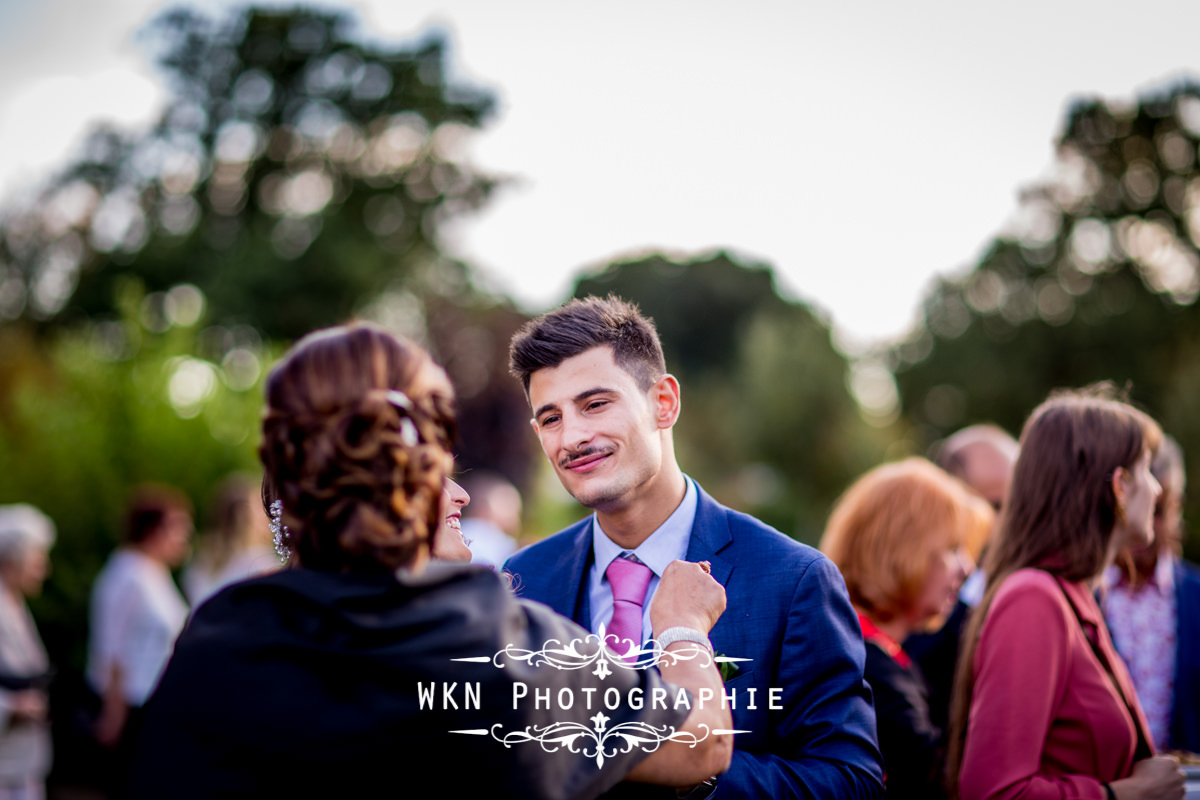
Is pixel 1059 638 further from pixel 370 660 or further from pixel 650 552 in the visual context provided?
pixel 370 660

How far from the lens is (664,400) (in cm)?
279

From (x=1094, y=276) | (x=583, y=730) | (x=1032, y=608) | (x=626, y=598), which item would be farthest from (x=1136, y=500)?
(x=1094, y=276)

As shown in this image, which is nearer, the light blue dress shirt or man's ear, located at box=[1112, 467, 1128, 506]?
the light blue dress shirt

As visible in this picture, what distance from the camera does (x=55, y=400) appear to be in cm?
1138

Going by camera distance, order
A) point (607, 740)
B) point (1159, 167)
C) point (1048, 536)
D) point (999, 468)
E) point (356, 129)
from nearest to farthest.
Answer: point (607, 740)
point (1048, 536)
point (999, 468)
point (1159, 167)
point (356, 129)

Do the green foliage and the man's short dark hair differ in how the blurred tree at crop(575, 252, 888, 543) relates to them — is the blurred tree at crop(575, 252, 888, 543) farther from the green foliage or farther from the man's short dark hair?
the man's short dark hair

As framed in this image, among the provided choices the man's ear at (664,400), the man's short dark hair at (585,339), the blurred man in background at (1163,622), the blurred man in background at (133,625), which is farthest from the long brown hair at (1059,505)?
the blurred man in background at (133,625)

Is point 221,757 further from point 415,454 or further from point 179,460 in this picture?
point 179,460

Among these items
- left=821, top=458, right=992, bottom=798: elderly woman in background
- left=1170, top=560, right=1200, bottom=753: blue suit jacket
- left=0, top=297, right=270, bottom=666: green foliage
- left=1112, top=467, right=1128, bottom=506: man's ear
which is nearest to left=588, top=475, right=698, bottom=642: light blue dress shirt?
left=821, top=458, right=992, bottom=798: elderly woman in background

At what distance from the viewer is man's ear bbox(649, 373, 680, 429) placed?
2.75 meters

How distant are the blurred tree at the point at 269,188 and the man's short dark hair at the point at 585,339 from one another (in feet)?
74.6

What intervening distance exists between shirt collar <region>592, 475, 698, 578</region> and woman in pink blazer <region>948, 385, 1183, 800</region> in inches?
38.0

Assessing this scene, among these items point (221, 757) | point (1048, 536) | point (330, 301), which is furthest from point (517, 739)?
point (330, 301)

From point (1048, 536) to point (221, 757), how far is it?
2.46 m
